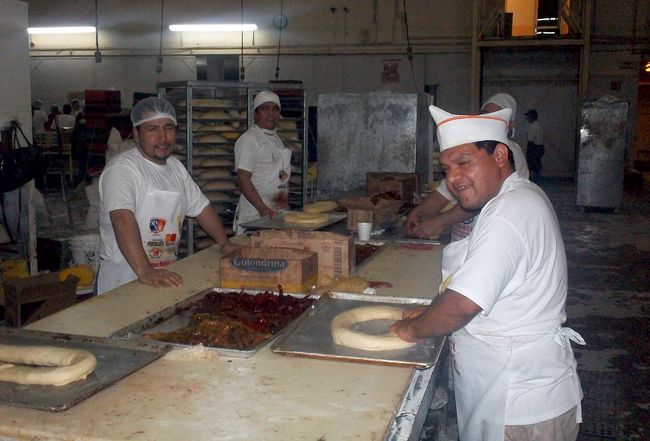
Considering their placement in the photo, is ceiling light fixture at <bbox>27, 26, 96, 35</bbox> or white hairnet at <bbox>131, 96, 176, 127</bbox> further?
ceiling light fixture at <bbox>27, 26, 96, 35</bbox>

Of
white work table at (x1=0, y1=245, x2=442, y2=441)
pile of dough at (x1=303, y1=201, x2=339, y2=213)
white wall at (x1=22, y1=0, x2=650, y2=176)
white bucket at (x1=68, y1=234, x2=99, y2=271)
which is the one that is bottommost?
white bucket at (x1=68, y1=234, x2=99, y2=271)

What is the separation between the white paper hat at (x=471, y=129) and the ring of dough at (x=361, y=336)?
23.7 inches

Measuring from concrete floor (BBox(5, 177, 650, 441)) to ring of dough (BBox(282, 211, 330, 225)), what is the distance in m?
1.42

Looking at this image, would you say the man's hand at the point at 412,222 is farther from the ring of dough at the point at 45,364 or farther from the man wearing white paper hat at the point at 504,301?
the ring of dough at the point at 45,364

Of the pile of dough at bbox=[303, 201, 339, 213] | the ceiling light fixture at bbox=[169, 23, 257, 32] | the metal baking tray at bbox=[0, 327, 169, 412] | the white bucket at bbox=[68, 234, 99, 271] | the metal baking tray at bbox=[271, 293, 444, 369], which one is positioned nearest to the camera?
the metal baking tray at bbox=[0, 327, 169, 412]

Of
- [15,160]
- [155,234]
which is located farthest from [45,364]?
[15,160]

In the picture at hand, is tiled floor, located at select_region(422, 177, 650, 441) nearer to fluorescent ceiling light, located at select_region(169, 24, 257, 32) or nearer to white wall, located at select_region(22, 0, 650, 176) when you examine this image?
white wall, located at select_region(22, 0, 650, 176)

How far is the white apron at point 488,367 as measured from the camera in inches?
79.7

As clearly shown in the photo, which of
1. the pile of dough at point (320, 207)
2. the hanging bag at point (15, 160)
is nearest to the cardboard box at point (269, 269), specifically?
the pile of dough at point (320, 207)

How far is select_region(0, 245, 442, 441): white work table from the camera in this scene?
5.03 feet

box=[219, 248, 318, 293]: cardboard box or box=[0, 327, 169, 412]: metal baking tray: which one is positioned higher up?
box=[219, 248, 318, 293]: cardboard box

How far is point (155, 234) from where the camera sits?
3.44m

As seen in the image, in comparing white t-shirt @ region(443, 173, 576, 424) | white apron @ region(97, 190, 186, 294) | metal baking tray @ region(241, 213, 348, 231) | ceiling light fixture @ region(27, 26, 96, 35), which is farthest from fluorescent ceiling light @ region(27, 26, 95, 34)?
white t-shirt @ region(443, 173, 576, 424)

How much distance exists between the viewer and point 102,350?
199 cm
